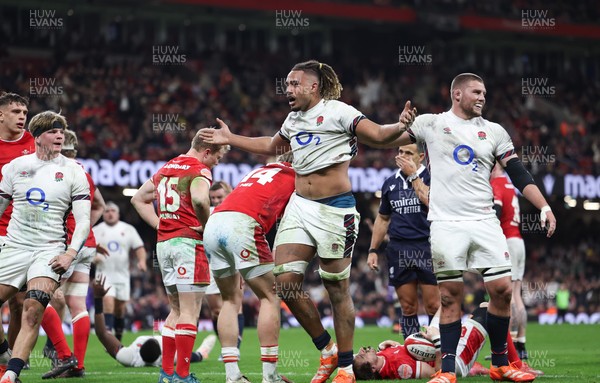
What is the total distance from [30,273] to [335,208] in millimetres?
2687

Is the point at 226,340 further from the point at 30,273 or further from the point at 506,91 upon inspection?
the point at 506,91

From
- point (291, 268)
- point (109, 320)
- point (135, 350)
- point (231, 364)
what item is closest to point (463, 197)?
point (291, 268)

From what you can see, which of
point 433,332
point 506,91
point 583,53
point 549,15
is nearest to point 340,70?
point 506,91

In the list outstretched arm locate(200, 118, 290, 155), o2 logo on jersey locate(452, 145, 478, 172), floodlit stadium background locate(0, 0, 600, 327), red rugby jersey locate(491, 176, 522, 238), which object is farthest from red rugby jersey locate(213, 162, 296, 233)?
floodlit stadium background locate(0, 0, 600, 327)

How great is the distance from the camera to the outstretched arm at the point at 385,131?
22.7ft

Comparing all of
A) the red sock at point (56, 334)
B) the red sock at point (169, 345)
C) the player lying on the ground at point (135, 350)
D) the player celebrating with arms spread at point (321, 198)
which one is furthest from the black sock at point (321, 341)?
the player lying on the ground at point (135, 350)

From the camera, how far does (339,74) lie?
36625 mm

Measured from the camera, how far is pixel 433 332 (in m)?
8.61

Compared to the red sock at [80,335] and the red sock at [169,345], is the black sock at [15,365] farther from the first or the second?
the red sock at [80,335]

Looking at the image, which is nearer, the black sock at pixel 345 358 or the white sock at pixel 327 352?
the black sock at pixel 345 358

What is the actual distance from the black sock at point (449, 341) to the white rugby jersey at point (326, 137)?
1585 millimetres

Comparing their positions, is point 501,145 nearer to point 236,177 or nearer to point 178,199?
point 178,199

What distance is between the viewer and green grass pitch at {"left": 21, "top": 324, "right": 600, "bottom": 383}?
914 cm

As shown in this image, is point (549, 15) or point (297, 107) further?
point (549, 15)
